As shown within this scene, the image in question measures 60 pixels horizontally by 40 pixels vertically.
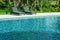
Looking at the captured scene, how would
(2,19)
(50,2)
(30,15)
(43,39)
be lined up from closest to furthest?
(43,39), (2,19), (30,15), (50,2)

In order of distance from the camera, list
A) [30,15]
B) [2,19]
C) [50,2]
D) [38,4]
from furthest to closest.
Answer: [50,2], [38,4], [30,15], [2,19]

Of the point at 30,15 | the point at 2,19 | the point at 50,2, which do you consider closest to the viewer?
the point at 2,19

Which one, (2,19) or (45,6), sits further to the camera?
(45,6)

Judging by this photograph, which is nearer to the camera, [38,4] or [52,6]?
[38,4]

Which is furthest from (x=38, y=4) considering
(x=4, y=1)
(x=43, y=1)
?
(x=4, y=1)

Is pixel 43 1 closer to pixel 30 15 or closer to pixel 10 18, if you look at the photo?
pixel 30 15

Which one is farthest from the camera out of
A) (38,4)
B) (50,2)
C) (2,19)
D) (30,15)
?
(50,2)

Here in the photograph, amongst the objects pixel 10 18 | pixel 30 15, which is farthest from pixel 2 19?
pixel 30 15

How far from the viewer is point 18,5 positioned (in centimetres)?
2614

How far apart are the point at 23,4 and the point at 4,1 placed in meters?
2.41

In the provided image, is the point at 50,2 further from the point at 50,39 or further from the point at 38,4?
the point at 50,39

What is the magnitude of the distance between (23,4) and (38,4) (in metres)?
2.30

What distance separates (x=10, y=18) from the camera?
1906 cm

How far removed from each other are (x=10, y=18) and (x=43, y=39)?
8.53 m
